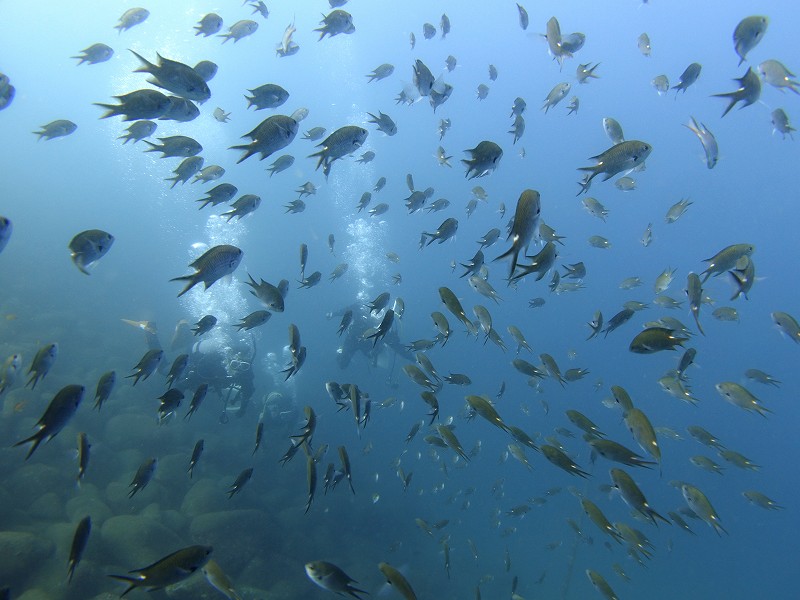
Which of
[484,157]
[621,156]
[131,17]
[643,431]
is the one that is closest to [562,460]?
[643,431]

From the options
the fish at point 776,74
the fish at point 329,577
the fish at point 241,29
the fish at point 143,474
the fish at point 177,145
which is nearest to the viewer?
the fish at point 329,577

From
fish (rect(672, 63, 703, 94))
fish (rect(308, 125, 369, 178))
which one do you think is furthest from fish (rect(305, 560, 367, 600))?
fish (rect(672, 63, 703, 94))

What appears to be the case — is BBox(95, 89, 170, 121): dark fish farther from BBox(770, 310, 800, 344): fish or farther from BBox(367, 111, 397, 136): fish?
BBox(770, 310, 800, 344): fish

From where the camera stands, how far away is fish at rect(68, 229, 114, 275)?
434cm

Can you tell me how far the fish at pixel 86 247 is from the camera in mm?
4344

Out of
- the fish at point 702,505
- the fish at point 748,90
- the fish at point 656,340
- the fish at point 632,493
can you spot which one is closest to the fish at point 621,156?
the fish at point 748,90

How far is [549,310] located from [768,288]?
119 feet

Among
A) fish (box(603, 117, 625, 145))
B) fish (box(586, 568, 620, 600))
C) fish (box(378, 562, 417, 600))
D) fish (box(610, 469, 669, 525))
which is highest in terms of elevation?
fish (box(603, 117, 625, 145))

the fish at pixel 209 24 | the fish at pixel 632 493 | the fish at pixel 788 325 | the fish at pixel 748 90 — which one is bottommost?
the fish at pixel 632 493

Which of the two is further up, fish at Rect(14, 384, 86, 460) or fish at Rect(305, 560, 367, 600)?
fish at Rect(14, 384, 86, 460)

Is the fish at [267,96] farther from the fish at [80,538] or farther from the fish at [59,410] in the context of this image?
the fish at [80,538]

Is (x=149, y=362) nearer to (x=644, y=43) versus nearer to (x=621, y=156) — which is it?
(x=621, y=156)

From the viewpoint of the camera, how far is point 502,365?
80.0m

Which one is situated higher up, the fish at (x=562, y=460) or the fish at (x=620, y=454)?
the fish at (x=620, y=454)
